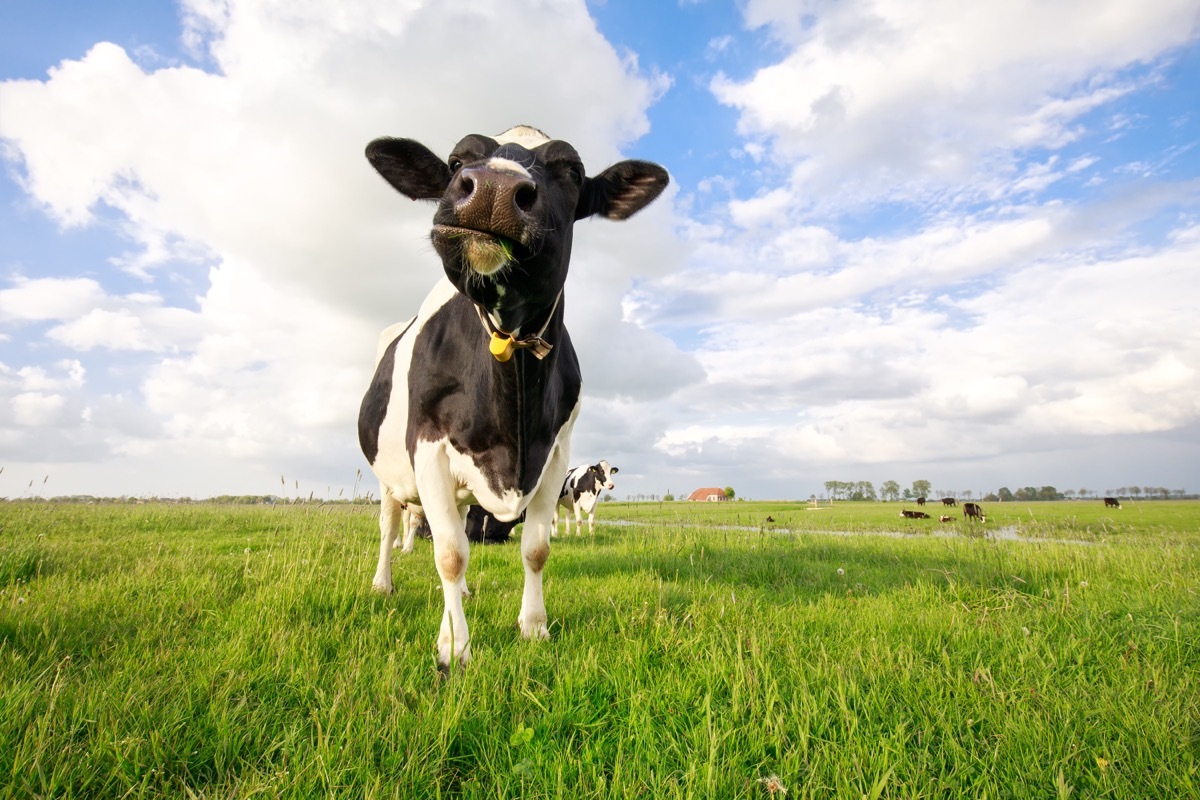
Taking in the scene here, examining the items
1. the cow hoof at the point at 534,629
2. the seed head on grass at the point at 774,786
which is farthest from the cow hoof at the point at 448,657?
the seed head on grass at the point at 774,786

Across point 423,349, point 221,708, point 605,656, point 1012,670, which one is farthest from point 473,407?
point 1012,670

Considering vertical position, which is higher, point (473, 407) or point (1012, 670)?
point (473, 407)

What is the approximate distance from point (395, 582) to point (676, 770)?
16.2ft

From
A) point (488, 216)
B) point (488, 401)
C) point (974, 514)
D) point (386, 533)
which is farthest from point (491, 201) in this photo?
point (974, 514)

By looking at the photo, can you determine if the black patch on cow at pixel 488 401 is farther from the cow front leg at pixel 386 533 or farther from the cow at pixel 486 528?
the cow at pixel 486 528

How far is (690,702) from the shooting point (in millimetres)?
2881

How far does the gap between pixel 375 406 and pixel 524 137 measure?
11.2 feet

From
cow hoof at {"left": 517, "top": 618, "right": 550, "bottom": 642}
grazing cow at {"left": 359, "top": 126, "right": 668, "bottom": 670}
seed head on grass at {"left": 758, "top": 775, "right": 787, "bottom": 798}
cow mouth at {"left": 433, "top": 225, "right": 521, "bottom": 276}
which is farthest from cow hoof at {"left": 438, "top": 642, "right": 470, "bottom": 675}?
cow mouth at {"left": 433, "top": 225, "right": 521, "bottom": 276}

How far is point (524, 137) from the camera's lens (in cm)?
392

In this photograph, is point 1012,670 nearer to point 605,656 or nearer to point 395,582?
point 605,656

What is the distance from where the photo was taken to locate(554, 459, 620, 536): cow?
18.0m

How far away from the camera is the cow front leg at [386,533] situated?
6215 millimetres

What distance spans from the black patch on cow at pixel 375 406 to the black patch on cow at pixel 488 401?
1343 mm

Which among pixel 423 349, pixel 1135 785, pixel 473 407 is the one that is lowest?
pixel 1135 785
